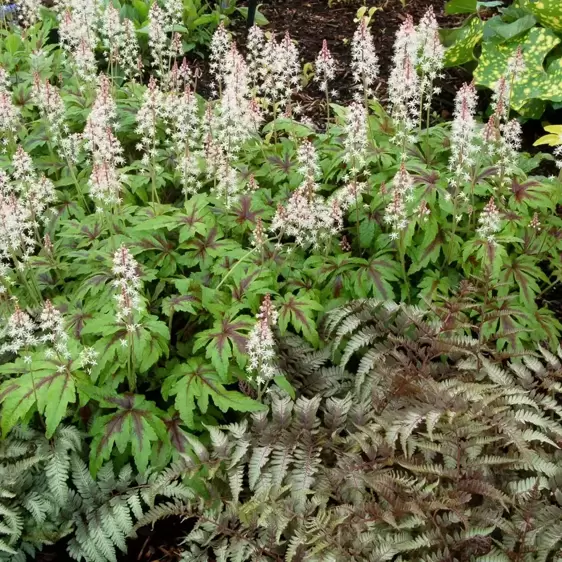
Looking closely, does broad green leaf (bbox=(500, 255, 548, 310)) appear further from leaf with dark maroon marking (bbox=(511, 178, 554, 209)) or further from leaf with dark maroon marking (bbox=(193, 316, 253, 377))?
leaf with dark maroon marking (bbox=(193, 316, 253, 377))

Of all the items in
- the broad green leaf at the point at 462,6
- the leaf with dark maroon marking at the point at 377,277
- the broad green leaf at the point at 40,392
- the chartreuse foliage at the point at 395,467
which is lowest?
the chartreuse foliage at the point at 395,467

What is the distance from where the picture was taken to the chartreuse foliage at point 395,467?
2.81m

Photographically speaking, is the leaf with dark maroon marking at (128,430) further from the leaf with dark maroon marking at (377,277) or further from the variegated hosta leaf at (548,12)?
the variegated hosta leaf at (548,12)

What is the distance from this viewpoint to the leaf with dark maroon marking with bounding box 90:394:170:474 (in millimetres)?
3285

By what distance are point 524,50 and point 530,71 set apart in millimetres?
235

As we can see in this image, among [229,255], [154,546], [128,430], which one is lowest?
[154,546]

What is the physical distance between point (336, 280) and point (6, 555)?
2.14m

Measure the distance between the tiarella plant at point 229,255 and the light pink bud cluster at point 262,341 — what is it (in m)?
0.01

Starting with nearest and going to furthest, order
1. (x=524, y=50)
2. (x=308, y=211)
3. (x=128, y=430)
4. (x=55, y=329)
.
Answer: (x=55, y=329)
(x=128, y=430)
(x=308, y=211)
(x=524, y=50)

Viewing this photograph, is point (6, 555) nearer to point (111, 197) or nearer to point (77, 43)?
point (111, 197)

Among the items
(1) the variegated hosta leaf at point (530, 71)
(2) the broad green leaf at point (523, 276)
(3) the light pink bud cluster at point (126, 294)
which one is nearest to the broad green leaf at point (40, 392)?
(3) the light pink bud cluster at point (126, 294)

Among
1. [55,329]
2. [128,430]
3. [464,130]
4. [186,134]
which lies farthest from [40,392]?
[464,130]

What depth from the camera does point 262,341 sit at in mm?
3275

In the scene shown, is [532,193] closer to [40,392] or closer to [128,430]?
[128,430]
